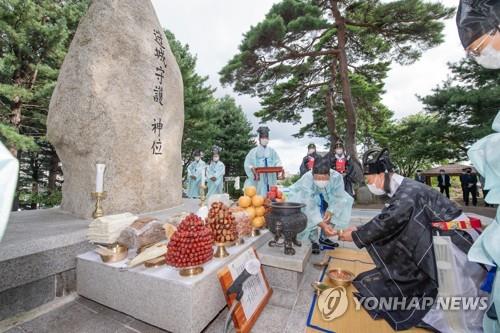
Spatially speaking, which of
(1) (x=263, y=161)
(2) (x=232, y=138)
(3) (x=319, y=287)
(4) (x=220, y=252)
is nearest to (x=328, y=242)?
(3) (x=319, y=287)

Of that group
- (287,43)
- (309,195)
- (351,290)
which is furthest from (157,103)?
(287,43)

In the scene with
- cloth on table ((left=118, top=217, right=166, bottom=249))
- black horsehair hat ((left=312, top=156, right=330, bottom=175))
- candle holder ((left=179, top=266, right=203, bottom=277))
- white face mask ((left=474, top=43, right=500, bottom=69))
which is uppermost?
white face mask ((left=474, top=43, right=500, bottom=69))

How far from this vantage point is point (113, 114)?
3.76 metres

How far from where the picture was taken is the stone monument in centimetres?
368

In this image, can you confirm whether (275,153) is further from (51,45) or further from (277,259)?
(51,45)

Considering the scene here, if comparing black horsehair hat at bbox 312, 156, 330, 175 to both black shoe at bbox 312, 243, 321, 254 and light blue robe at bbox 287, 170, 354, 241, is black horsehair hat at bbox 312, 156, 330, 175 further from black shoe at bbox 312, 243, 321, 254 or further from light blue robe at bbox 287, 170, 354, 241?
black shoe at bbox 312, 243, 321, 254

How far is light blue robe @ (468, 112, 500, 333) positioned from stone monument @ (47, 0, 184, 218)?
4463 millimetres

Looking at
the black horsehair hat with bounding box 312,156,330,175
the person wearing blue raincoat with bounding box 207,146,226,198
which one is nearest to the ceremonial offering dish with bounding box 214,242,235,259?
the black horsehair hat with bounding box 312,156,330,175

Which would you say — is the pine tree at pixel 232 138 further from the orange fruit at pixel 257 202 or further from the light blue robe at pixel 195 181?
the orange fruit at pixel 257 202

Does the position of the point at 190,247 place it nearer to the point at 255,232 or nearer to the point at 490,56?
the point at 255,232

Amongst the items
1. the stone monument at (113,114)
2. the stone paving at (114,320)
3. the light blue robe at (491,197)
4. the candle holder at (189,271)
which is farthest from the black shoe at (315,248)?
the stone monument at (113,114)

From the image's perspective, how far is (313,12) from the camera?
11609 mm

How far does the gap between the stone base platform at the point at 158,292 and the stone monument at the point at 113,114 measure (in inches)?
55.1

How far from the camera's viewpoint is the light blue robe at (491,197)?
142cm
